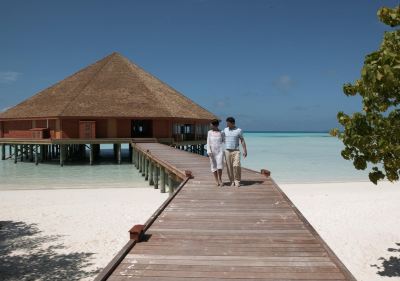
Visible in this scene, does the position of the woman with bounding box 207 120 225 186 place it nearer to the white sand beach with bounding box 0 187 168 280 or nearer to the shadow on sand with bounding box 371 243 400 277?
the white sand beach with bounding box 0 187 168 280

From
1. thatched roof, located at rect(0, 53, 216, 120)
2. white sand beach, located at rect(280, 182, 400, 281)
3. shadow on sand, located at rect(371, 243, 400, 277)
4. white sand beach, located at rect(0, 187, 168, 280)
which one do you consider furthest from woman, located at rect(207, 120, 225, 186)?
thatched roof, located at rect(0, 53, 216, 120)

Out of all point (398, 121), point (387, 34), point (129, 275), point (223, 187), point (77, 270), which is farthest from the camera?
point (223, 187)

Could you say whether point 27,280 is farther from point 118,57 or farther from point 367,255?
point 118,57

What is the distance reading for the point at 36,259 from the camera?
9461 millimetres

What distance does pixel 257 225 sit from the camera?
20.4 ft

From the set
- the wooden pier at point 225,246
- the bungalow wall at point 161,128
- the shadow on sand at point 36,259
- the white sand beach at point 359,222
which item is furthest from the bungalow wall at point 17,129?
the wooden pier at point 225,246

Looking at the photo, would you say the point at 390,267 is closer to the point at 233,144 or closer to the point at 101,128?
the point at 233,144

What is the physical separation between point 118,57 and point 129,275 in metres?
41.1

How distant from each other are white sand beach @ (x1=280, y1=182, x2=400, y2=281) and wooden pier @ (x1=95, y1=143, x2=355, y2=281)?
133 inches

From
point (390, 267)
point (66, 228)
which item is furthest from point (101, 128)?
point (390, 267)

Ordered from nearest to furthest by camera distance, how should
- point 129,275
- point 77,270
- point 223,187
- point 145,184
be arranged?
point 129,275 → point 77,270 → point 223,187 → point 145,184

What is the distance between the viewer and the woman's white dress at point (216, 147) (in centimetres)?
947

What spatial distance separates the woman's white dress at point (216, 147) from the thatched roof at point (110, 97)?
24.0 meters

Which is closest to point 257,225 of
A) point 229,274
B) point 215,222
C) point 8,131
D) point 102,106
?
point 215,222
